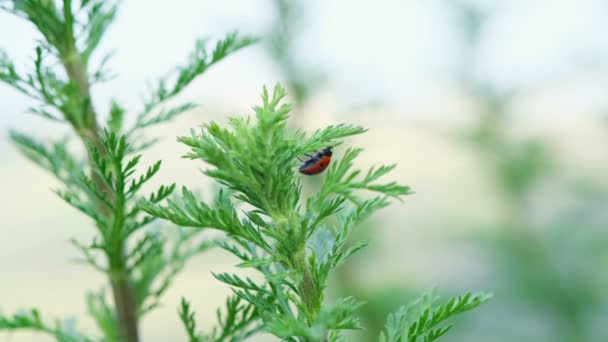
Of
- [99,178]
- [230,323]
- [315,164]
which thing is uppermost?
[99,178]

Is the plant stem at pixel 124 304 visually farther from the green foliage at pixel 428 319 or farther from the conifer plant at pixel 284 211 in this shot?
the green foliage at pixel 428 319

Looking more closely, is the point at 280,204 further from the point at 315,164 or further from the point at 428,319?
the point at 428,319

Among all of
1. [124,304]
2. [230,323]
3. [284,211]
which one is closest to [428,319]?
[284,211]

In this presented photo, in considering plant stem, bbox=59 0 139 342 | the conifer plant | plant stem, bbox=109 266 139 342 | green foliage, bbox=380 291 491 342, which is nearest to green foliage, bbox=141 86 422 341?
the conifer plant

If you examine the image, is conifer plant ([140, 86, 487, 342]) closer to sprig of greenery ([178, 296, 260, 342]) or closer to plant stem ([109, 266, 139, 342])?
sprig of greenery ([178, 296, 260, 342])

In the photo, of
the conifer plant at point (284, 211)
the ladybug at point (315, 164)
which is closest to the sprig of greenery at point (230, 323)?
the conifer plant at point (284, 211)

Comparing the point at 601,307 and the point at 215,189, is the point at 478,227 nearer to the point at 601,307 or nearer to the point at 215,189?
the point at 601,307

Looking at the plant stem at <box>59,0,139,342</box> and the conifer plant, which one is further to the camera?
the plant stem at <box>59,0,139,342</box>

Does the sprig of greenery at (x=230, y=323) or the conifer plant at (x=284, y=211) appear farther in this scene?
the sprig of greenery at (x=230, y=323)
